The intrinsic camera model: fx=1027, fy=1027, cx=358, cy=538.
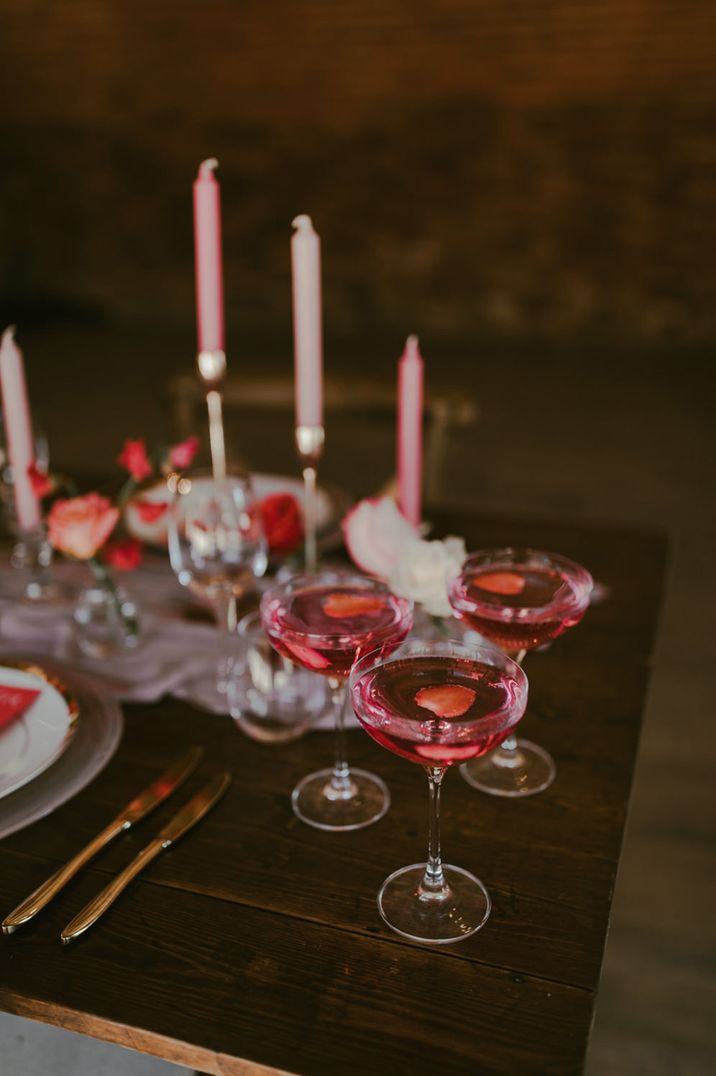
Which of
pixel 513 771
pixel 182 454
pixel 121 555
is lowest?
pixel 513 771

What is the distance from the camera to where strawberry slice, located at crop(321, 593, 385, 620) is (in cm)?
93

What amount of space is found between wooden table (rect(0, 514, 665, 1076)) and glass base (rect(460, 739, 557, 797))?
0.01m

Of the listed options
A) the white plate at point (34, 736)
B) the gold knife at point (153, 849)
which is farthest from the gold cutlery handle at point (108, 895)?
the white plate at point (34, 736)

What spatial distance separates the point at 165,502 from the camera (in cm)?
120

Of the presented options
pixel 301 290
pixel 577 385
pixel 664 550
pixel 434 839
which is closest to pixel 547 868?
pixel 434 839

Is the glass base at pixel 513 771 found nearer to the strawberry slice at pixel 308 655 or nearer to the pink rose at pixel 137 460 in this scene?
the strawberry slice at pixel 308 655

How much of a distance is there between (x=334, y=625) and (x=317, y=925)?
252 mm

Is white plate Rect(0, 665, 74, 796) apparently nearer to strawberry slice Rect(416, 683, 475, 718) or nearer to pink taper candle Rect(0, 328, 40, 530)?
pink taper candle Rect(0, 328, 40, 530)

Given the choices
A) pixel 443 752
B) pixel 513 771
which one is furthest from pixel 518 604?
pixel 443 752

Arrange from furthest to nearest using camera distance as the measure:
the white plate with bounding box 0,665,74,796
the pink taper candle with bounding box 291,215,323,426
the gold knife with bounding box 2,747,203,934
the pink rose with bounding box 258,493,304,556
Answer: the pink rose with bounding box 258,493,304,556
the pink taper candle with bounding box 291,215,323,426
the white plate with bounding box 0,665,74,796
the gold knife with bounding box 2,747,203,934

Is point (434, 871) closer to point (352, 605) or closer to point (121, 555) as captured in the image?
point (352, 605)

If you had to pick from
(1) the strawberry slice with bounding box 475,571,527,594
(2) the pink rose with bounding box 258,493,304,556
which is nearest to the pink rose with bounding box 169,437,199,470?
(2) the pink rose with bounding box 258,493,304,556

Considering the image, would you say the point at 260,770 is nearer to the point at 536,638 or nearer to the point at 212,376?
the point at 536,638

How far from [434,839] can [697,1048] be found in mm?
1085
